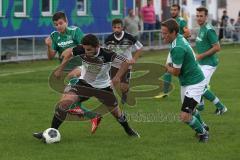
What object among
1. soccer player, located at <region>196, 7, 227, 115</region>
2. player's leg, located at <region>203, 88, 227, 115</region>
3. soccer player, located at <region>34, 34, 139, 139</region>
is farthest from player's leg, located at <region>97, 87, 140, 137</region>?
player's leg, located at <region>203, 88, 227, 115</region>

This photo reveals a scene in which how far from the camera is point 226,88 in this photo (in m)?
19.2

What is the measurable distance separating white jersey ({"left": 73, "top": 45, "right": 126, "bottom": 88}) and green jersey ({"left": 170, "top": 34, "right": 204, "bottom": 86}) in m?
1.00

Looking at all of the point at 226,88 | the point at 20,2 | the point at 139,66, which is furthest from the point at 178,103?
the point at 20,2

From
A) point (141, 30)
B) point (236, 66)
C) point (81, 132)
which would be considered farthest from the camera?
point (141, 30)

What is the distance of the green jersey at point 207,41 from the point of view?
13477mm

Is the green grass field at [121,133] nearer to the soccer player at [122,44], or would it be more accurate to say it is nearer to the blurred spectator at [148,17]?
the soccer player at [122,44]

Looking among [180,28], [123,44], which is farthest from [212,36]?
[180,28]

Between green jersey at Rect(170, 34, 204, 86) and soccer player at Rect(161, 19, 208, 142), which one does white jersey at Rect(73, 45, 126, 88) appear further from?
green jersey at Rect(170, 34, 204, 86)

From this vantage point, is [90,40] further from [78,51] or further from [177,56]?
[177,56]

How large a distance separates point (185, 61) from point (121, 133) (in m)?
1.90

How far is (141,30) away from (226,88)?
17.9m

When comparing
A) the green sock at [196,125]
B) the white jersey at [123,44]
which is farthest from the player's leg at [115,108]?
the white jersey at [123,44]

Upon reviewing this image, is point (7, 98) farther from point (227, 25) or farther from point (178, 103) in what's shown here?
point (227, 25)

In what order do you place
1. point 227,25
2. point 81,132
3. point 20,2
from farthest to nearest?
point 227,25, point 20,2, point 81,132
